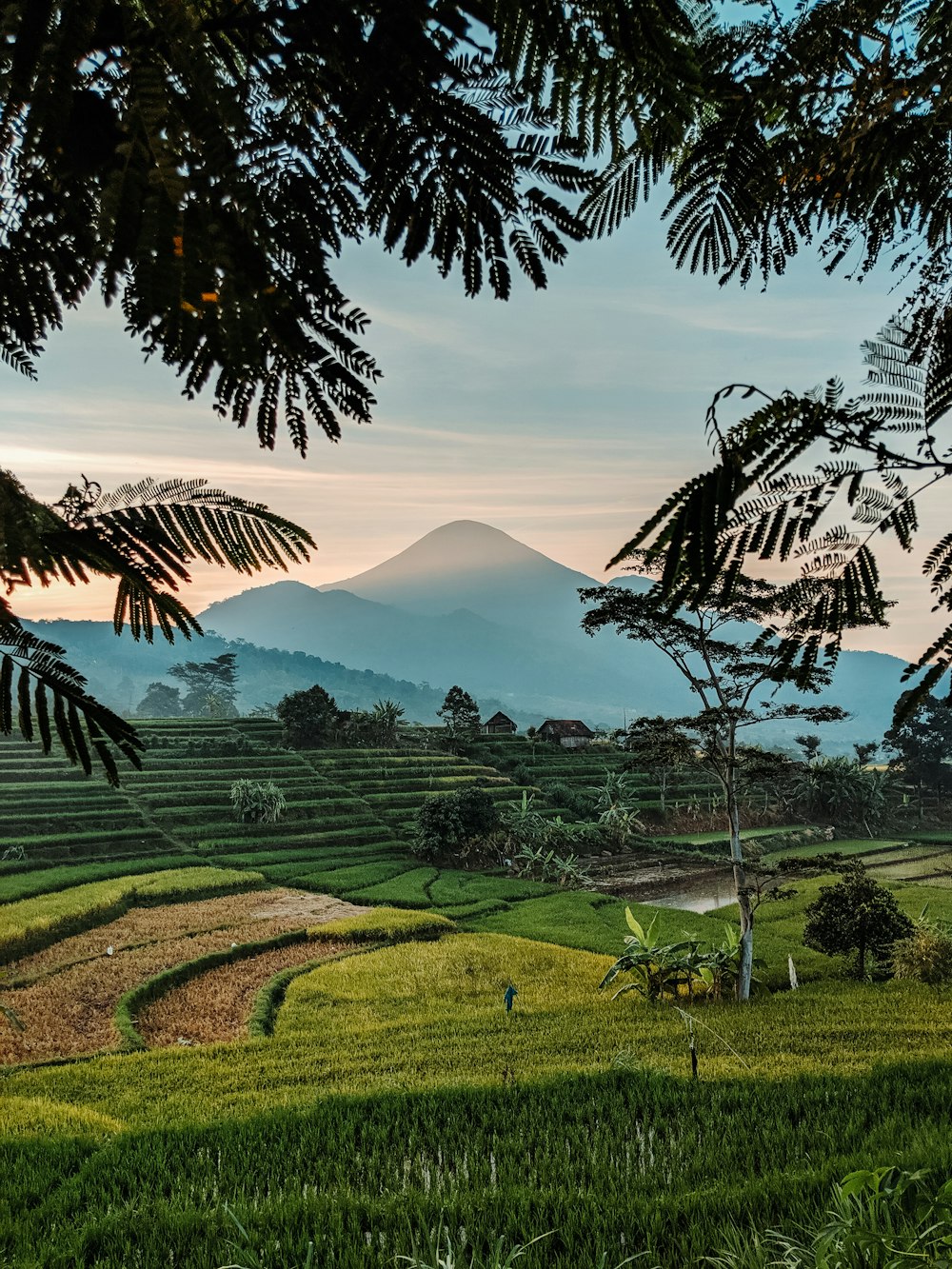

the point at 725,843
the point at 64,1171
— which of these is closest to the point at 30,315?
the point at 64,1171

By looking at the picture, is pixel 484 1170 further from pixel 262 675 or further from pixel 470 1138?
pixel 262 675

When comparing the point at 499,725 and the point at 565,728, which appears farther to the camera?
the point at 499,725

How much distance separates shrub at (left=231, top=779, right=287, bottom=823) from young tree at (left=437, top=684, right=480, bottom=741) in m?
10.2

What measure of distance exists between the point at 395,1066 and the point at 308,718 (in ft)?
78.3

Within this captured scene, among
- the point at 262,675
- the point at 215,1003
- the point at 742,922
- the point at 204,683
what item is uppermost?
the point at 262,675

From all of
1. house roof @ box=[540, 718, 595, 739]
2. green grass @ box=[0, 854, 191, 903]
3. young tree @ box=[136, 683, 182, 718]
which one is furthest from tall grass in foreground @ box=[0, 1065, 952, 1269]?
young tree @ box=[136, 683, 182, 718]

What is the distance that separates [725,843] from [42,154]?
88.3ft

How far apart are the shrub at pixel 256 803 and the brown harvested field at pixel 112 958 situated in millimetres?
5669

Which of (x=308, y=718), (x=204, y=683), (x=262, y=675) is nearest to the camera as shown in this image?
(x=308, y=718)

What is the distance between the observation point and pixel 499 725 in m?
37.4

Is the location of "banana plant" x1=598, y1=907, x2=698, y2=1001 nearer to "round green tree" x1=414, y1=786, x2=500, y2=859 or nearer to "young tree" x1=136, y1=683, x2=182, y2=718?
"round green tree" x1=414, y1=786, x2=500, y2=859

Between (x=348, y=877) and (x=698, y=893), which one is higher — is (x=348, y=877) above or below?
above

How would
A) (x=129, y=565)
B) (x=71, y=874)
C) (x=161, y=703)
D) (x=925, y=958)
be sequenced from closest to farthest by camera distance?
(x=129, y=565)
(x=925, y=958)
(x=71, y=874)
(x=161, y=703)

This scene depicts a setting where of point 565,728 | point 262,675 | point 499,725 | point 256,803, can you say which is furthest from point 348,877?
point 262,675
